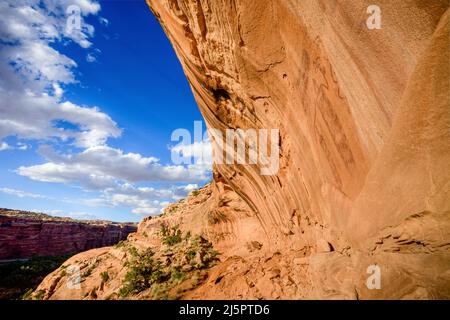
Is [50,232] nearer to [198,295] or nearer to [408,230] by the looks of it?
[198,295]

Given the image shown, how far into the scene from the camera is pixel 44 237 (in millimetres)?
52688

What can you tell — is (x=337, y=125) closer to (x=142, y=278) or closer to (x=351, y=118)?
(x=351, y=118)

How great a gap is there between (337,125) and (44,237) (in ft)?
211

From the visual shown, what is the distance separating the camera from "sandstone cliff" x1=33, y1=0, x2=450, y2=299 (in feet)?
9.78

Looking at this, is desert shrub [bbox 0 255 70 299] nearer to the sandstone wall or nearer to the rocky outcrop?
the rocky outcrop

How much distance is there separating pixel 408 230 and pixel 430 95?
64.6 inches

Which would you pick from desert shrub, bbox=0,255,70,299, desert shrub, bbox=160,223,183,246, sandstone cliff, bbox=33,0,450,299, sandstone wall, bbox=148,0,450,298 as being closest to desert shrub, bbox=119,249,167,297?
sandstone cliff, bbox=33,0,450,299

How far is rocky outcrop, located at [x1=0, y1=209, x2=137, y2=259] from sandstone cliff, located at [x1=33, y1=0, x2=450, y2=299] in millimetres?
56695

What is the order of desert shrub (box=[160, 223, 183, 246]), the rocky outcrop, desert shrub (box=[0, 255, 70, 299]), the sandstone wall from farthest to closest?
1. the rocky outcrop
2. desert shrub (box=[0, 255, 70, 299])
3. desert shrub (box=[160, 223, 183, 246])
4. the sandstone wall

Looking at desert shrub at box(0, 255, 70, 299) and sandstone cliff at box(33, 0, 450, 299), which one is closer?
sandstone cliff at box(33, 0, 450, 299)

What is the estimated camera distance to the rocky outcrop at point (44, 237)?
1896 inches

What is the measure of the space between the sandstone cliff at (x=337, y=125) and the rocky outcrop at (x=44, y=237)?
186 feet

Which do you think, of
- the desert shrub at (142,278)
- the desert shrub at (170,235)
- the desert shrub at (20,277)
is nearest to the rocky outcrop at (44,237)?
the desert shrub at (20,277)
